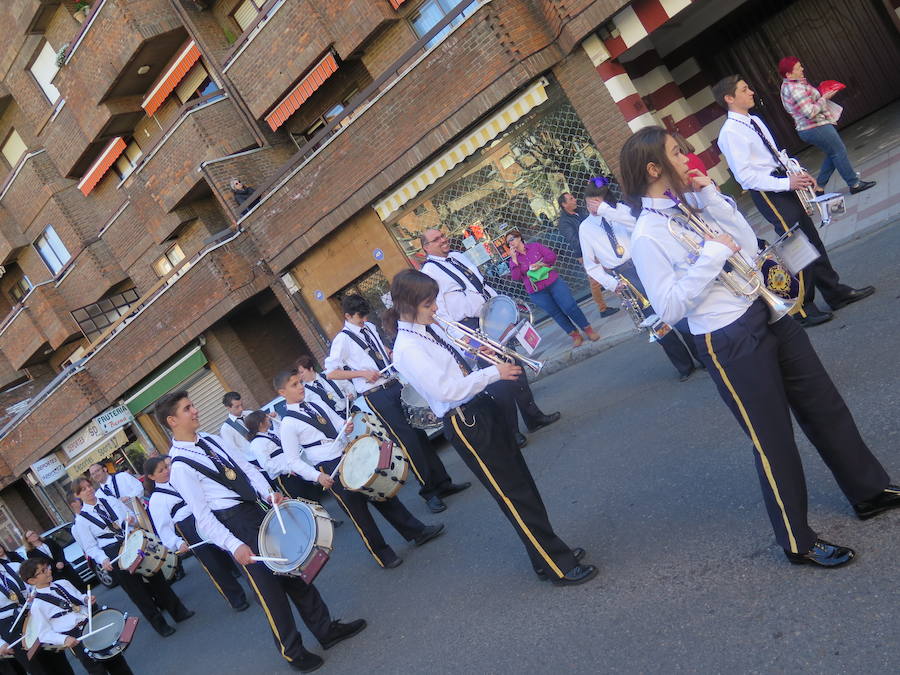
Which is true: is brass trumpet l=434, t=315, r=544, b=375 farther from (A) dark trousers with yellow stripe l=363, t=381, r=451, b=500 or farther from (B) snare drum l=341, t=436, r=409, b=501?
(A) dark trousers with yellow stripe l=363, t=381, r=451, b=500

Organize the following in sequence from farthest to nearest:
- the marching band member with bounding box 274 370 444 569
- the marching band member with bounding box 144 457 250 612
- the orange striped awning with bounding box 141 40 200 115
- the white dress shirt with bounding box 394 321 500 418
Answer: the orange striped awning with bounding box 141 40 200 115 < the marching band member with bounding box 144 457 250 612 < the marching band member with bounding box 274 370 444 569 < the white dress shirt with bounding box 394 321 500 418

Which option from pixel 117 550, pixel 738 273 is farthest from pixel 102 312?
pixel 738 273

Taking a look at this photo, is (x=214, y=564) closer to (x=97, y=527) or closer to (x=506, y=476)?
(x=97, y=527)

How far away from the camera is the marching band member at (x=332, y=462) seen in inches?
240

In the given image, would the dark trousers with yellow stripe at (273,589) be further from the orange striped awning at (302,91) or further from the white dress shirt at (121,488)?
the orange striped awning at (302,91)

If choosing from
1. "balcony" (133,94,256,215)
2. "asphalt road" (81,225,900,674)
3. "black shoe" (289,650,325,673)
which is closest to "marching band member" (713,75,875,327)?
"asphalt road" (81,225,900,674)

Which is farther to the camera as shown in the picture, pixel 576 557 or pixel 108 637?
pixel 108 637

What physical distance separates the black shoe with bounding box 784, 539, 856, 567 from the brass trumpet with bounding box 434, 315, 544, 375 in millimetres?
2085

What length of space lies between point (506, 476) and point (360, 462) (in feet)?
6.28

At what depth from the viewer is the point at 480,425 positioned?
429cm

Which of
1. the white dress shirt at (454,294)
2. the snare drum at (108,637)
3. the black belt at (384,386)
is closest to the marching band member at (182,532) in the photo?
the snare drum at (108,637)

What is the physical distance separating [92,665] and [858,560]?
19.4 ft

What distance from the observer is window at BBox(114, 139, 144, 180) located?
70.7 feet

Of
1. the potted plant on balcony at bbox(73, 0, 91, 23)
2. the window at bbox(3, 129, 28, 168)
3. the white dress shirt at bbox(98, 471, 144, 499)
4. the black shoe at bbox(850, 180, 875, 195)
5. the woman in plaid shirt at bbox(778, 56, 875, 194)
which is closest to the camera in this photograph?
the woman in plaid shirt at bbox(778, 56, 875, 194)
